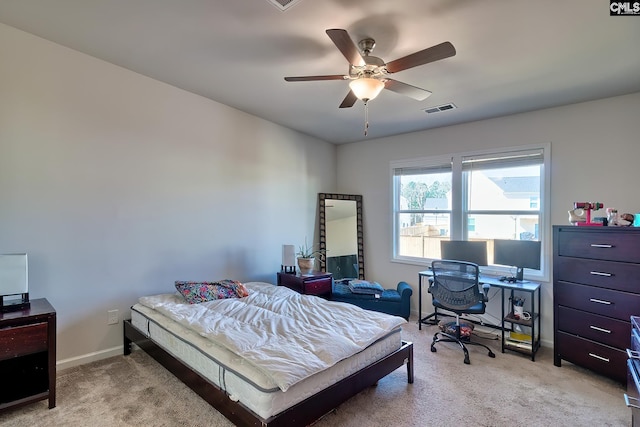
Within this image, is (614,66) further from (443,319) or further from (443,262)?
(443,319)

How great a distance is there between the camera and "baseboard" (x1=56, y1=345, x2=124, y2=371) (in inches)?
106

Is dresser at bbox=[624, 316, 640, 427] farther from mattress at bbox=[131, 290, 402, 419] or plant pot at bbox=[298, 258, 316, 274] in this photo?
plant pot at bbox=[298, 258, 316, 274]

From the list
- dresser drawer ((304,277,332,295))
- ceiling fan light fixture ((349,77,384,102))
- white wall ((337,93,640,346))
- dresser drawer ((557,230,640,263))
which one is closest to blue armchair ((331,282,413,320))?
dresser drawer ((304,277,332,295))

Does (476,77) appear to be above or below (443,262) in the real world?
above

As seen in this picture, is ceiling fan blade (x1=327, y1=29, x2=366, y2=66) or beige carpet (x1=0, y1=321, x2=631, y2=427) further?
beige carpet (x1=0, y1=321, x2=631, y2=427)

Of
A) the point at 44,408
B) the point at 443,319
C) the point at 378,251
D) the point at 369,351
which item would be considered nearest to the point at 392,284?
the point at 378,251

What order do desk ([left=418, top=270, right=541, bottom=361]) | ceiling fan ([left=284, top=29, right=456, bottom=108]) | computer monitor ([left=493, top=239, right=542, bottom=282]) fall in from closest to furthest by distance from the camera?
ceiling fan ([left=284, top=29, right=456, bottom=108])
desk ([left=418, top=270, right=541, bottom=361])
computer monitor ([left=493, top=239, right=542, bottom=282])

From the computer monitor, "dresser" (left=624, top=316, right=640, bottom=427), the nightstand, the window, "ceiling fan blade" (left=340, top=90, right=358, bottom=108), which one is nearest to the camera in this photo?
"dresser" (left=624, top=316, right=640, bottom=427)

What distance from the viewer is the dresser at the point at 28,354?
6.69 ft

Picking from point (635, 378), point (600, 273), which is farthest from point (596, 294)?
point (635, 378)

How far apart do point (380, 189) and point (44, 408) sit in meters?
4.42

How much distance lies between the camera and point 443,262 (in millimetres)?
3387

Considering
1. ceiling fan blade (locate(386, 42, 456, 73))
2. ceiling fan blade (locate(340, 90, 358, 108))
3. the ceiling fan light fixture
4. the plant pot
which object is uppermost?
ceiling fan blade (locate(386, 42, 456, 73))

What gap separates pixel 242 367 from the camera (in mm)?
1799
